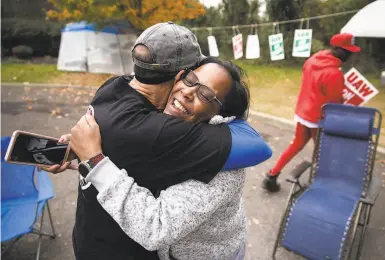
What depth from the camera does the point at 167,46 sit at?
46.2 inches

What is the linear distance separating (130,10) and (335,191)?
337 inches

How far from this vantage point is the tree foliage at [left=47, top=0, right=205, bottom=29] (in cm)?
1013

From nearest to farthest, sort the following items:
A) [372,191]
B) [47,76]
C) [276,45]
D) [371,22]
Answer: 1. [372,191]
2. [371,22]
3. [276,45]
4. [47,76]

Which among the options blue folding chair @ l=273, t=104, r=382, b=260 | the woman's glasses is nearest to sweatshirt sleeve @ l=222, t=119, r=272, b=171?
the woman's glasses

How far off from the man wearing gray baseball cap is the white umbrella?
683cm

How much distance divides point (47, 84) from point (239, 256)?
11312mm

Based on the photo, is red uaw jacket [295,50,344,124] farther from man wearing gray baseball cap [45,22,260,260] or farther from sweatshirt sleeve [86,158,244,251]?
sweatshirt sleeve [86,158,244,251]

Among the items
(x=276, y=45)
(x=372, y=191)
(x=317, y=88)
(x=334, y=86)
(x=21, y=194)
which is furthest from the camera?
(x=276, y=45)

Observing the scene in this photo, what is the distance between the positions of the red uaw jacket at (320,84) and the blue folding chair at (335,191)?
383mm

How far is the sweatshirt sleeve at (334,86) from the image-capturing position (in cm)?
410

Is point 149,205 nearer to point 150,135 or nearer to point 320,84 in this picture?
point 150,135

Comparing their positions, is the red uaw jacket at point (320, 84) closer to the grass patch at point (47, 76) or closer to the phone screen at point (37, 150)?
the phone screen at point (37, 150)

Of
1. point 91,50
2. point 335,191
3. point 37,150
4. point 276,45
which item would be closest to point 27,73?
point 91,50

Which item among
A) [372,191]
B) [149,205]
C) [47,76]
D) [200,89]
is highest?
[200,89]
